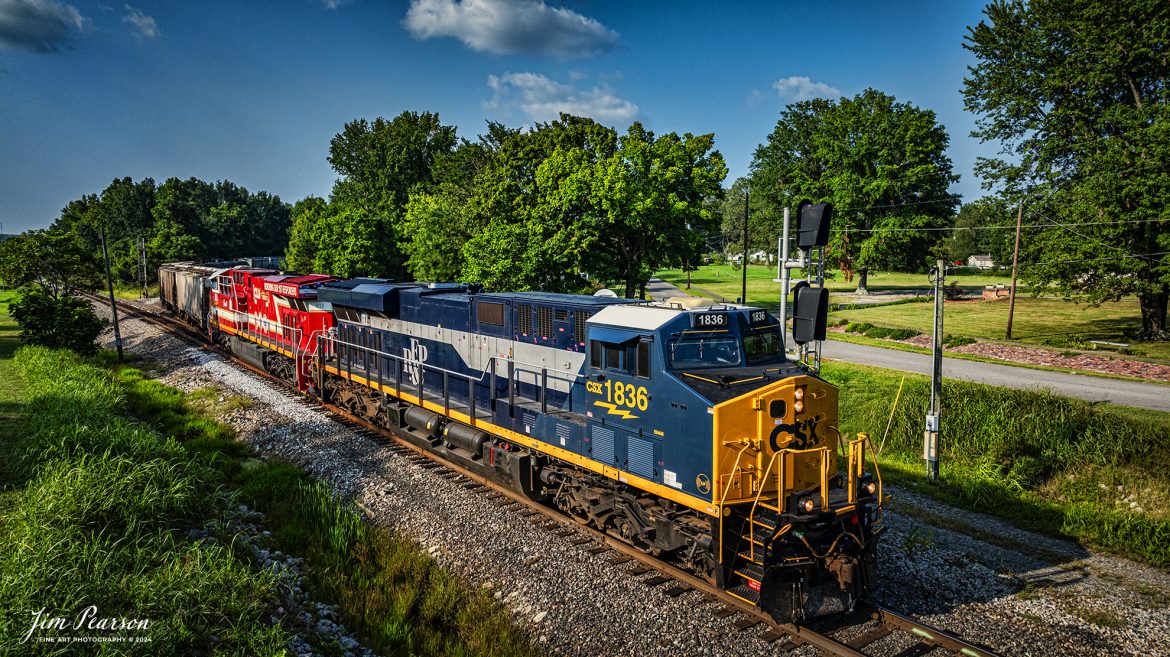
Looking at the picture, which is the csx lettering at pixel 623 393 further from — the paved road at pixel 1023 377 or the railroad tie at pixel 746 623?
the paved road at pixel 1023 377

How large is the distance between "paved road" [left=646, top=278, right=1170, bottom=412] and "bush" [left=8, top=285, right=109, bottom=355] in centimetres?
3083

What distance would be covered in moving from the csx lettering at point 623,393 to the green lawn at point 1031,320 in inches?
1007

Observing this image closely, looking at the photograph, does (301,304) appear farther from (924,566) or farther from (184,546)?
(924,566)

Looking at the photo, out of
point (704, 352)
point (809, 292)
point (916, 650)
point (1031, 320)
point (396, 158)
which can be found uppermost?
point (396, 158)

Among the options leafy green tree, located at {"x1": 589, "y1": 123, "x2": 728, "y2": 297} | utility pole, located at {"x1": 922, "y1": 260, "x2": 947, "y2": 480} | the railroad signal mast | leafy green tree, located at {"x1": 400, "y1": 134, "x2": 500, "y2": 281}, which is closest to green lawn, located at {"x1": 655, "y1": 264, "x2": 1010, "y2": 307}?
leafy green tree, located at {"x1": 400, "y1": 134, "x2": 500, "y2": 281}

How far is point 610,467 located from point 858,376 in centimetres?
1555

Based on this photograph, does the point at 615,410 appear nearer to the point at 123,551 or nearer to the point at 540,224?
the point at 123,551

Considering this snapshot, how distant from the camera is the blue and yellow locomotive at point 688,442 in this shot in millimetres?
7086

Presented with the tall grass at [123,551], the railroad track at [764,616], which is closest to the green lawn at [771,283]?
the railroad track at [764,616]

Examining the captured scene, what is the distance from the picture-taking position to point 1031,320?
116 ft

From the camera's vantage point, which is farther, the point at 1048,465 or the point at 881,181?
the point at 881,181

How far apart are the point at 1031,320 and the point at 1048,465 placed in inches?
1109

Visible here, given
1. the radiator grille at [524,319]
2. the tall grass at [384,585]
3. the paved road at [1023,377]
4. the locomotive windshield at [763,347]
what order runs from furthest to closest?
the paved road at [1023,377]
the radiator grille at [524,319]
the locomotive windshield at [763,347]
the tall grass at [384,585]

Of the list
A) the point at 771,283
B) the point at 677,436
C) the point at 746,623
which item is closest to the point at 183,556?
the point at 677,436
